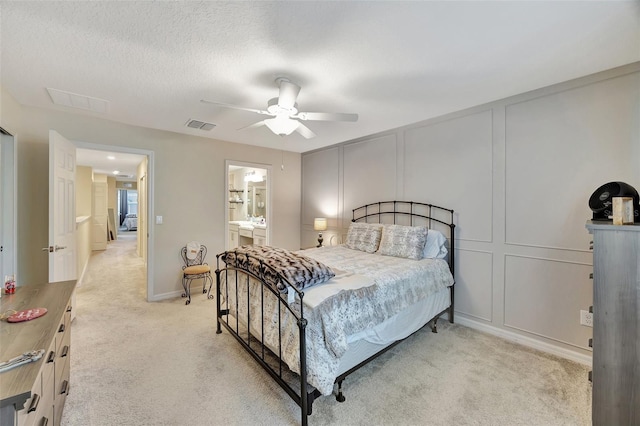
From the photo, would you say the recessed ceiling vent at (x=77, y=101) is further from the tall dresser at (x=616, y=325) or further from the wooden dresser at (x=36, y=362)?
the tall dresser at (x=616, y=325)

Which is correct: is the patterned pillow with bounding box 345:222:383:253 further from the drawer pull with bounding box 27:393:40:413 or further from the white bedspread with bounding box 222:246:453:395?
the drawer pull with bounding box 27:393:40:413

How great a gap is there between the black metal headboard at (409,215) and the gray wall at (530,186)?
96mm

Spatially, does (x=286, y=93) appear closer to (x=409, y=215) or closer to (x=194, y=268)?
(x=409, y=215)

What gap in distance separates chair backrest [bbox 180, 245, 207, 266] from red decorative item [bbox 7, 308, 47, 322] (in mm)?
2824

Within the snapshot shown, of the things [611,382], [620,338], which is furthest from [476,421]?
[620,338]

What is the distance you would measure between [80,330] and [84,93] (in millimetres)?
2527

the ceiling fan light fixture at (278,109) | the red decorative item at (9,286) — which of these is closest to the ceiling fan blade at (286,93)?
the ceiling fan light fixture at (278,109)

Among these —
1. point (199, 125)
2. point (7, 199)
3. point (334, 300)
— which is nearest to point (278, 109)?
point (334, 300)

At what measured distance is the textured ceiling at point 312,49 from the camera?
1580mm

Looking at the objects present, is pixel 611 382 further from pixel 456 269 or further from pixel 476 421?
pixel 456 269

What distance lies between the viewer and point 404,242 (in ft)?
10.6

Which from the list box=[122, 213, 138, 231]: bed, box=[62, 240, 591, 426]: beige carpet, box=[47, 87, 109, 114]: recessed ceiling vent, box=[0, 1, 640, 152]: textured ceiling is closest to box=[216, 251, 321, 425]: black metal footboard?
box=[62, 240, 591, 426]: beige carpet

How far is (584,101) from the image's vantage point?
95.1 inches

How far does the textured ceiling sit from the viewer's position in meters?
1.58
